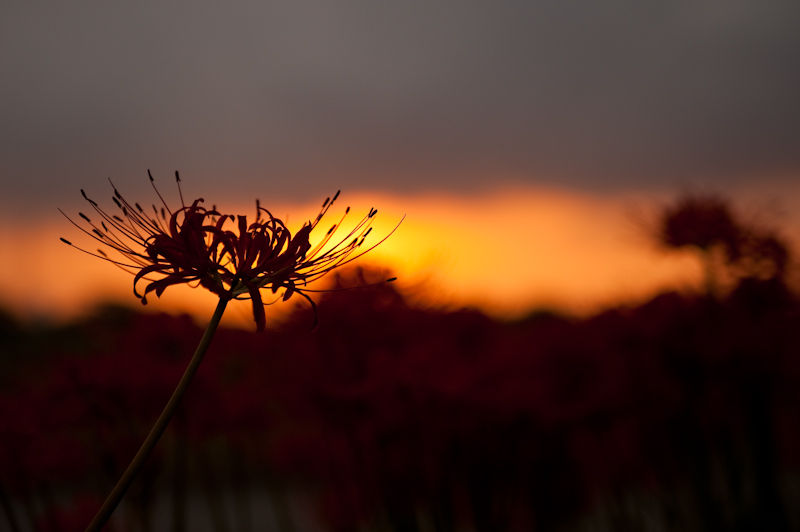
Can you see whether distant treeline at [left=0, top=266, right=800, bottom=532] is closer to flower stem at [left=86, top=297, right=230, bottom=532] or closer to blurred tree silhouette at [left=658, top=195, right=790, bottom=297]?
blurred tree silhouette at [left=658, top=195, right=790, bottom=297]

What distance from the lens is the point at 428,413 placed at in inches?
74.7

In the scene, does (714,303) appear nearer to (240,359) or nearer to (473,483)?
(473,483)

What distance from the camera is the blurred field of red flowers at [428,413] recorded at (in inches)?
70.3

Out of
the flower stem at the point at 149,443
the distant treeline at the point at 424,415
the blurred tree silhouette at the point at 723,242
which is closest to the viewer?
the flower stem at the point at 149,443

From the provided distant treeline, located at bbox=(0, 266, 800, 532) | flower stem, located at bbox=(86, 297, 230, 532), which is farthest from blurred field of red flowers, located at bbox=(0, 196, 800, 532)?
flower stem, located at bbox=(86, 297, 230, 532)

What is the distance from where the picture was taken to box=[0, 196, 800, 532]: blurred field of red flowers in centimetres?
179

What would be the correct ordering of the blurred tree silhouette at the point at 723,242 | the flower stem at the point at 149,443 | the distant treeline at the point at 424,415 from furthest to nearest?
the blurred tree silhouette at the point at 723,242 → the distant treeline at the point at 424,415 → the flower stem at the point at 149,443

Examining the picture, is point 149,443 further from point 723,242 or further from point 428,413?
point 723,242

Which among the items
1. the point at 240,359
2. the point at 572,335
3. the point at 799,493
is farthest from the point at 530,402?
the point at 799,493

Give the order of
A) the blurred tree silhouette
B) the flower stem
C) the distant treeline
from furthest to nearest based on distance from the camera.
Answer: the blurred tree silhouette → the distant treeline → the flower stem

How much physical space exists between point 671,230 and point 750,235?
1.02 feet

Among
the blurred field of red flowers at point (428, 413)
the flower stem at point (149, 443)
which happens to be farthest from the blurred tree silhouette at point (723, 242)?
the flower stem at point (149, 443)

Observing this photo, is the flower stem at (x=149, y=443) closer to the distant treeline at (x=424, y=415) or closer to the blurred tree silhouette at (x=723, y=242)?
the distant treeline at (x=424, y=415)

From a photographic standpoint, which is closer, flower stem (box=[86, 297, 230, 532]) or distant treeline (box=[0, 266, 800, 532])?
flower stem (box=[86, 297, 230, 532])
